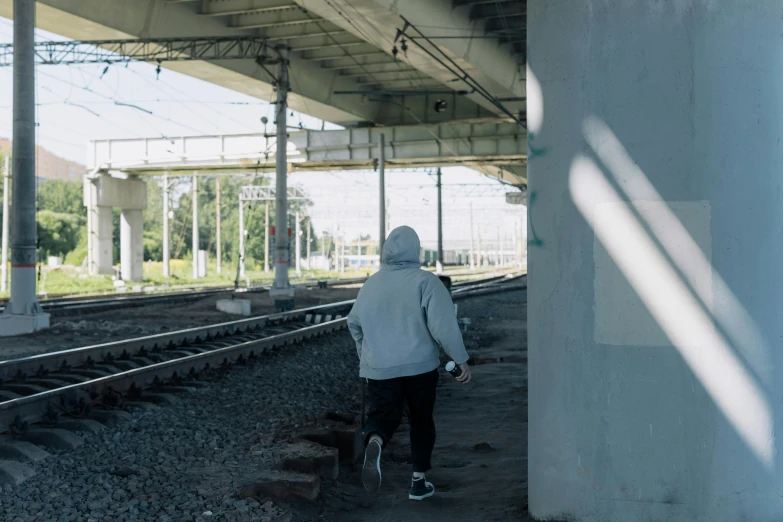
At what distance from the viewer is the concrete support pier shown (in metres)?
43.3

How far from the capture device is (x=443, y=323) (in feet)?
17.3

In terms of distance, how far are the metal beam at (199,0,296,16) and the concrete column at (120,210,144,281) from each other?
20.1 metres

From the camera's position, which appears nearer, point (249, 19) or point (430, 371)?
point (430, 371)

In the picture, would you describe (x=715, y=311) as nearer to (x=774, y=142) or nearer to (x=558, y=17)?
(x=774, y=142)

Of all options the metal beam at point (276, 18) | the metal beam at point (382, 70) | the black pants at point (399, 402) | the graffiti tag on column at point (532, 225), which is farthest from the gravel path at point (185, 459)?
the metal beam at point (382, 70)

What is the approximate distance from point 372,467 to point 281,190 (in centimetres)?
2472

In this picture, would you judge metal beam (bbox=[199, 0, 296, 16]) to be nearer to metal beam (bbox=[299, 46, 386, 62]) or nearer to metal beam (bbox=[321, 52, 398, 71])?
metal beam (bbox=[299, 46, 386, 62])

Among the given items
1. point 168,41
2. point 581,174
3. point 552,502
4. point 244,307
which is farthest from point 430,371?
point 168,41

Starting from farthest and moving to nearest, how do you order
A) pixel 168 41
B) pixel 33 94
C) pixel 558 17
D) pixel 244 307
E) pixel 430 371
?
pixel 168 41, pixel 244 307, pixel 33 94, pixel 430 371, pixel 558 17

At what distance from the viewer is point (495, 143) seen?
3722cm

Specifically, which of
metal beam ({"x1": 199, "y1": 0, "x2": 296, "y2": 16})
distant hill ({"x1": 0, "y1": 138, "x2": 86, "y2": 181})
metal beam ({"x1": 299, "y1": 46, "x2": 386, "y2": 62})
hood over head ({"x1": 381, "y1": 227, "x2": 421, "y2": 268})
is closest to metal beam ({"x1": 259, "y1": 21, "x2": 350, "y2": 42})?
metal beam ({"x1": 199, "y1": 0, "x2": 296, "y2": 16})

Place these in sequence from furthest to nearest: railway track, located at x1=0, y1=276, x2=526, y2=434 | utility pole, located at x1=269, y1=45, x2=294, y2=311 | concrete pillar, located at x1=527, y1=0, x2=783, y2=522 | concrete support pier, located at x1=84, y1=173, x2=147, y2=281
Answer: concrete support pier, located at x1=84, y1=173, x2=147, y2=281, utility pole, located at x1=269, y1=45, x2=294, y2=311, railway track, located at x1=0, y1=276, x2=526, y2=434, concrete pillar, located at x1=527, y1=0, x2=783, y2=522

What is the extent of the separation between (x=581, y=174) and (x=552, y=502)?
1764 mm

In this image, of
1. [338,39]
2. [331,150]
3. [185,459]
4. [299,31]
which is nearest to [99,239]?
[331,150]
